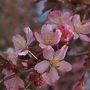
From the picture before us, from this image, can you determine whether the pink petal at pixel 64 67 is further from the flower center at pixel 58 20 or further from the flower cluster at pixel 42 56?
the flower center at pixel 58 20

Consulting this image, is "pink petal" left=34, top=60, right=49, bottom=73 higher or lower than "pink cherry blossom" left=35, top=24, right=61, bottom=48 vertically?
lower

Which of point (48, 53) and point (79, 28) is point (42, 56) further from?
point (79, 28)

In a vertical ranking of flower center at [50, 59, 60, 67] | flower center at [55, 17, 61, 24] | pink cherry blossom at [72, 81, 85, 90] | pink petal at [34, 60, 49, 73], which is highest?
flower center at [55, 17, 61, 24]

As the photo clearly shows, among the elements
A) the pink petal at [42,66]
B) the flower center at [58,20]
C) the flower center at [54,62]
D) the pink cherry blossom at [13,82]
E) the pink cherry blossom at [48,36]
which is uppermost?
the flower center at [58,20]

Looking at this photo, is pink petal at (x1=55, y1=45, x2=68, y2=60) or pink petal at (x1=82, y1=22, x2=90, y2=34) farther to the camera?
pink petal at (x1=82, y1=22, x2=90, y2=34)

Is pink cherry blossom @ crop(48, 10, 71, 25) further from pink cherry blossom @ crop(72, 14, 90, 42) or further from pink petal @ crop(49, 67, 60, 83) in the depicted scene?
pink petal @ crop(49, 67, 60, 83)

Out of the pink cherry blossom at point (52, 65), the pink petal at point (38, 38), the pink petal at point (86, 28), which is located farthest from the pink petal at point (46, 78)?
the pink petal at point (86, 28)

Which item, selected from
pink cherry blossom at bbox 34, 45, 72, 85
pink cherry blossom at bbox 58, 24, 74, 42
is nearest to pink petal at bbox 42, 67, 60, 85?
pink cherry blossom at bbox 34, 45, 72, 85
